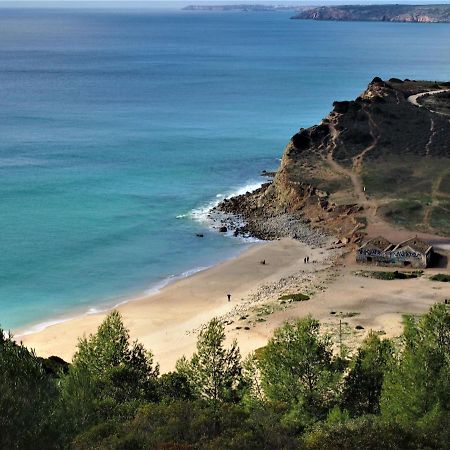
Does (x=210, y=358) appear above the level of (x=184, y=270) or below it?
above

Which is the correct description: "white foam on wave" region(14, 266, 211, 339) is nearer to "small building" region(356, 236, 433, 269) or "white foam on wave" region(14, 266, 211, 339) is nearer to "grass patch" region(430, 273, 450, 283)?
"small building" region(356, 236, 433, 269)

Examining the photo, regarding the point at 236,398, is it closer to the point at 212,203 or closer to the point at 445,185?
the point at 212,203

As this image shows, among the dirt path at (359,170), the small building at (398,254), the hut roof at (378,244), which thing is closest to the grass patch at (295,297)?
the small building at (398,254)

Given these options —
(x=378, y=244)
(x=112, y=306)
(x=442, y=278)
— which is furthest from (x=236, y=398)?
(x=378, y=244)

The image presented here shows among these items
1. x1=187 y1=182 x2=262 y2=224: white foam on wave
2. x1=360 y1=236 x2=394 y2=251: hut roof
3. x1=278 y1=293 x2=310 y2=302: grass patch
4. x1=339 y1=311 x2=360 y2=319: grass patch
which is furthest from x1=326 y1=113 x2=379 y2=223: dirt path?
x1=339 y1=311 x2=360 y2=319: grass patch

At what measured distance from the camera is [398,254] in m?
68.1

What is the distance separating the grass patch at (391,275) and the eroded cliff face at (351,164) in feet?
29.4

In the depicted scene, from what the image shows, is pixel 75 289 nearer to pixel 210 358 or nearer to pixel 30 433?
pixel 210 358

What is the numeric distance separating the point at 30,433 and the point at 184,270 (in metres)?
48.9

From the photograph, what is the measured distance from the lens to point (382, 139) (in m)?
100

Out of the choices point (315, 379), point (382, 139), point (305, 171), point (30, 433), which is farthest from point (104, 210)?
point (30, 433)

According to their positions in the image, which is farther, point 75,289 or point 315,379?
point 75,289

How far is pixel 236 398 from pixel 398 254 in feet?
125

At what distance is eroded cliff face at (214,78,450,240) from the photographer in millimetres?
82812
